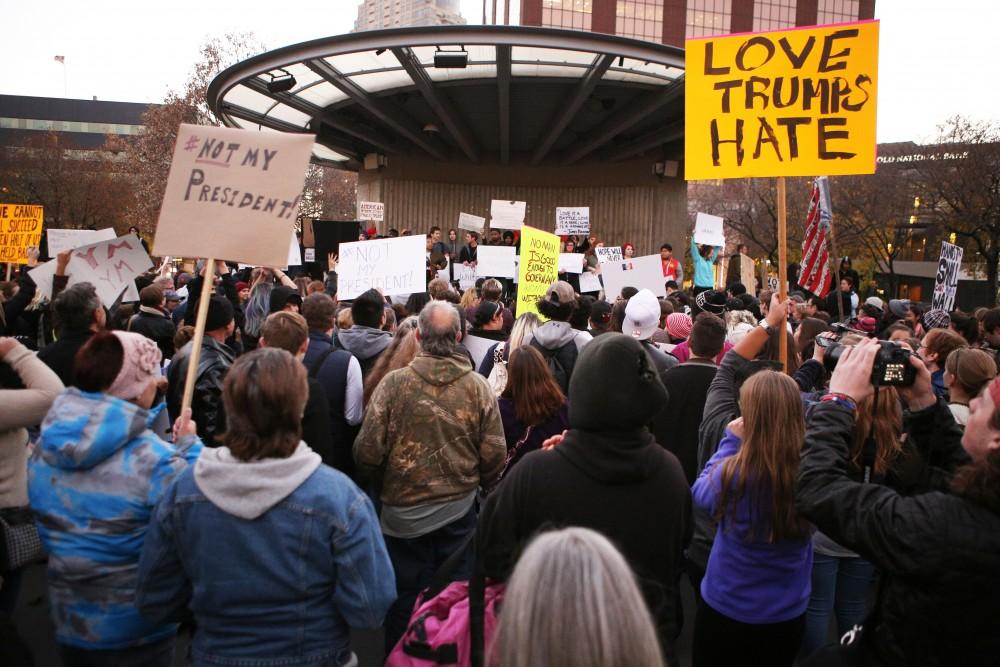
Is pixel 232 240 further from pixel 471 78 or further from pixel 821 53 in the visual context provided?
pixel 471 78

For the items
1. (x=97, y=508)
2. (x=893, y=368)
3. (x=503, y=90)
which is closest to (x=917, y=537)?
(x=893, y=368)

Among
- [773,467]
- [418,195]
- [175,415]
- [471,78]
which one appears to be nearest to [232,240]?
[175,415]

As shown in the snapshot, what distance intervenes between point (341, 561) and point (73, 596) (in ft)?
3.63

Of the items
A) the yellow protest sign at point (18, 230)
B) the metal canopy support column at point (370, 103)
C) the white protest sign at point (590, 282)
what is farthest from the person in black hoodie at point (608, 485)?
the metal canopy support column at point (370, 103)

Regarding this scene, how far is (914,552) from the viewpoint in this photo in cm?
186

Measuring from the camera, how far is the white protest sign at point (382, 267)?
754 centimetres

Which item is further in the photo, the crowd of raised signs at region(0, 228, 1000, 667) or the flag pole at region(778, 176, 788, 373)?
the flag pole at region(778, 176, 788, 373)

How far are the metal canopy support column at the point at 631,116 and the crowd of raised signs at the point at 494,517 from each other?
12.3 metres

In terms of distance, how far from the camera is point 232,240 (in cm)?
351

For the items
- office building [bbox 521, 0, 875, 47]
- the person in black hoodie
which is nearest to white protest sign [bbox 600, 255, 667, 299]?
the person in black hoodie

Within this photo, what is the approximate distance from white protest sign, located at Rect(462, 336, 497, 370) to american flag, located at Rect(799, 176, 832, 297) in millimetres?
5858

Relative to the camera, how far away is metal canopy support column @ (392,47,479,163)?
44.6 ft

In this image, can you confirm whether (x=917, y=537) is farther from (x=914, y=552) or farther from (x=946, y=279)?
(x=946, y=279)

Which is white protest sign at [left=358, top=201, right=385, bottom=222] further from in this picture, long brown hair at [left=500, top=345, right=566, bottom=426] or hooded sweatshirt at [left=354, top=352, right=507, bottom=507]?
hooded sweatshirt at [left=354, top=352, right=507, bottom=507]
